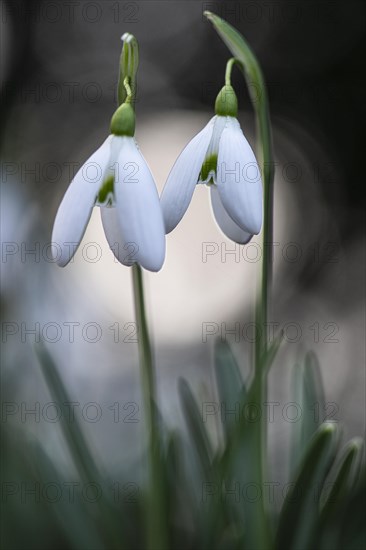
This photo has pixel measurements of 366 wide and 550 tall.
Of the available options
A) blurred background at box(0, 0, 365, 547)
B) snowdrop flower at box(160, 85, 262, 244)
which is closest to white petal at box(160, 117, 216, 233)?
snowdrop flower at box(160, 85, 262, 244)

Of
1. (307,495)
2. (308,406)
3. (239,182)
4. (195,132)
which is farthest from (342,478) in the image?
(195,132)

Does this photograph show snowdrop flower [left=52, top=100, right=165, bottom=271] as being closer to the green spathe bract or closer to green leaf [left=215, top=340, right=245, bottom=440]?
the green spathe bract

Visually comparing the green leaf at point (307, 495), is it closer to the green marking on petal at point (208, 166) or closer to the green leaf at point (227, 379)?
the green leaf at point (227, 379)

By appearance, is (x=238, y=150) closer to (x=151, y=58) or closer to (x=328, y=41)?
(x=328, y=41)

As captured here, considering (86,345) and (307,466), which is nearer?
(307,466)

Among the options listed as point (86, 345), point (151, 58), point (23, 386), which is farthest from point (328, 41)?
point (23, 386)

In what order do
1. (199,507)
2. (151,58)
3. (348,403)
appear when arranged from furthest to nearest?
(151,58), (348,403), (199,507)

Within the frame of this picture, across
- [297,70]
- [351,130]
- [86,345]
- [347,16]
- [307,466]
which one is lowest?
[86,345]
